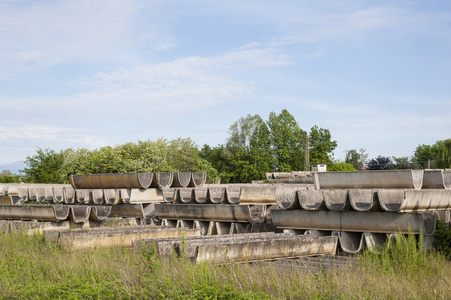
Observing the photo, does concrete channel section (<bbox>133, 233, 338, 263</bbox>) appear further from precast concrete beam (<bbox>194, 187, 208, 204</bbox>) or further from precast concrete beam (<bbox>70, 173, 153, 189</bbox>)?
precast concrete beam (<bbox>70, 173, 153, 189</bbox>)

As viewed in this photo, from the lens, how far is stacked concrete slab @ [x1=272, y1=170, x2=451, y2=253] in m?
9.21

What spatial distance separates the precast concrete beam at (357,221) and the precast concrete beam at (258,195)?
2070mm

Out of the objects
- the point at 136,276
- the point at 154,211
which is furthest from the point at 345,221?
the point at 154,211

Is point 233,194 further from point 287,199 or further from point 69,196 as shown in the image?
point 69,196

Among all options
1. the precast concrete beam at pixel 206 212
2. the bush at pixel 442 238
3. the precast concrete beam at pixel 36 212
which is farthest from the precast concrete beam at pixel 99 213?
the bush at pixel 442 238

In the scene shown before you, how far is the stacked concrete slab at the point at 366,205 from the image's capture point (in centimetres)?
921

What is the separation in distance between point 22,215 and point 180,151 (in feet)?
232

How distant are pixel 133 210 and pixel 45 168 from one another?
41244 millimetres

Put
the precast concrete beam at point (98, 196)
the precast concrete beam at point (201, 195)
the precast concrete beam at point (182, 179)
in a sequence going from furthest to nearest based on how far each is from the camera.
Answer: the precast concrete beam at point (98, 196)
the precast concrete beam at point (182, 179)
the precast concrete beam at point (201, 195)

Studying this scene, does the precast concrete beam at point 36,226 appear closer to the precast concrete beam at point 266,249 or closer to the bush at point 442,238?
the precast concrete beam at point 266,249

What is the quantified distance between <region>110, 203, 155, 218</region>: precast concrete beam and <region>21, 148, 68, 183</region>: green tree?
36132 mm

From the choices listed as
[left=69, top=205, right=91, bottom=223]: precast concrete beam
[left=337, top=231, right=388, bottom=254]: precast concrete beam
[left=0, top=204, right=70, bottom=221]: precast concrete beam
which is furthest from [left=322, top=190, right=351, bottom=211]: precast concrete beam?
[left=0, top=204, right=70, bottom=221]: precast concrete beam

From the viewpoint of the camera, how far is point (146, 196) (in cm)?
1540

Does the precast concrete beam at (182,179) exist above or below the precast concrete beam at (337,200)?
above
